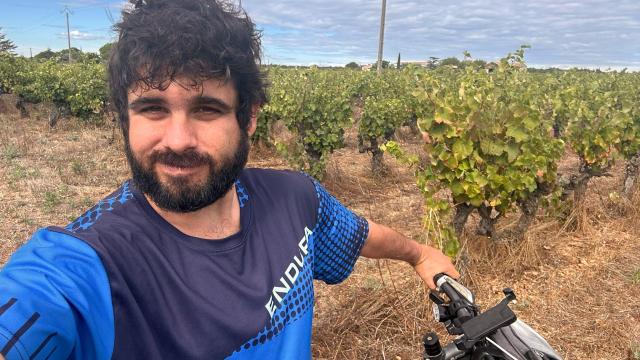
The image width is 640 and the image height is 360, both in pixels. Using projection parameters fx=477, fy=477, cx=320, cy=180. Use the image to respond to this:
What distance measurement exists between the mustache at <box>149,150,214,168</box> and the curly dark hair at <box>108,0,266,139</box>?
0.56 ft

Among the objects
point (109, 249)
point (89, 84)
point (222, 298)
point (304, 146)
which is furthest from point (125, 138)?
point (89, 84)

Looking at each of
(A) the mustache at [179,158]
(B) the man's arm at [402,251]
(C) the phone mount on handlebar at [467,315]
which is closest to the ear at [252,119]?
(A) the mustache at [179,158]

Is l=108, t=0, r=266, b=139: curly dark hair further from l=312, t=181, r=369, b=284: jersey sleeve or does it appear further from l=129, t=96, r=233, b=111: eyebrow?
l=312, t=181, r=369, b=284: jersey sleeve

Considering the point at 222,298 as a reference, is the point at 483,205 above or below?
below

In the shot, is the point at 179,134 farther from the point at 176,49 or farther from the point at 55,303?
the point at 55,303

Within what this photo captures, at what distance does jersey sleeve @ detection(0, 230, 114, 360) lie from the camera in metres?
0.93

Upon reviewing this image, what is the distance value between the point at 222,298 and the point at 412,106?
10.1m

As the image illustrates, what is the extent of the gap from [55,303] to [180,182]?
473 mm

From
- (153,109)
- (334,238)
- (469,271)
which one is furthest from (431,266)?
(469,271)

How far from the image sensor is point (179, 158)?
4.46 ft

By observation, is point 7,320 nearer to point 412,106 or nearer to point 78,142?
point 412,106

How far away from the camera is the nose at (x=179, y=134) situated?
1334mm

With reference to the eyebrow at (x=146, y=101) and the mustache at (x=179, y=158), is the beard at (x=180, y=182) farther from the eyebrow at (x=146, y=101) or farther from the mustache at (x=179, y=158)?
the eyebrow at (x=146, y=101)

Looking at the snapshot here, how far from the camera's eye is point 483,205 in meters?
4.83
